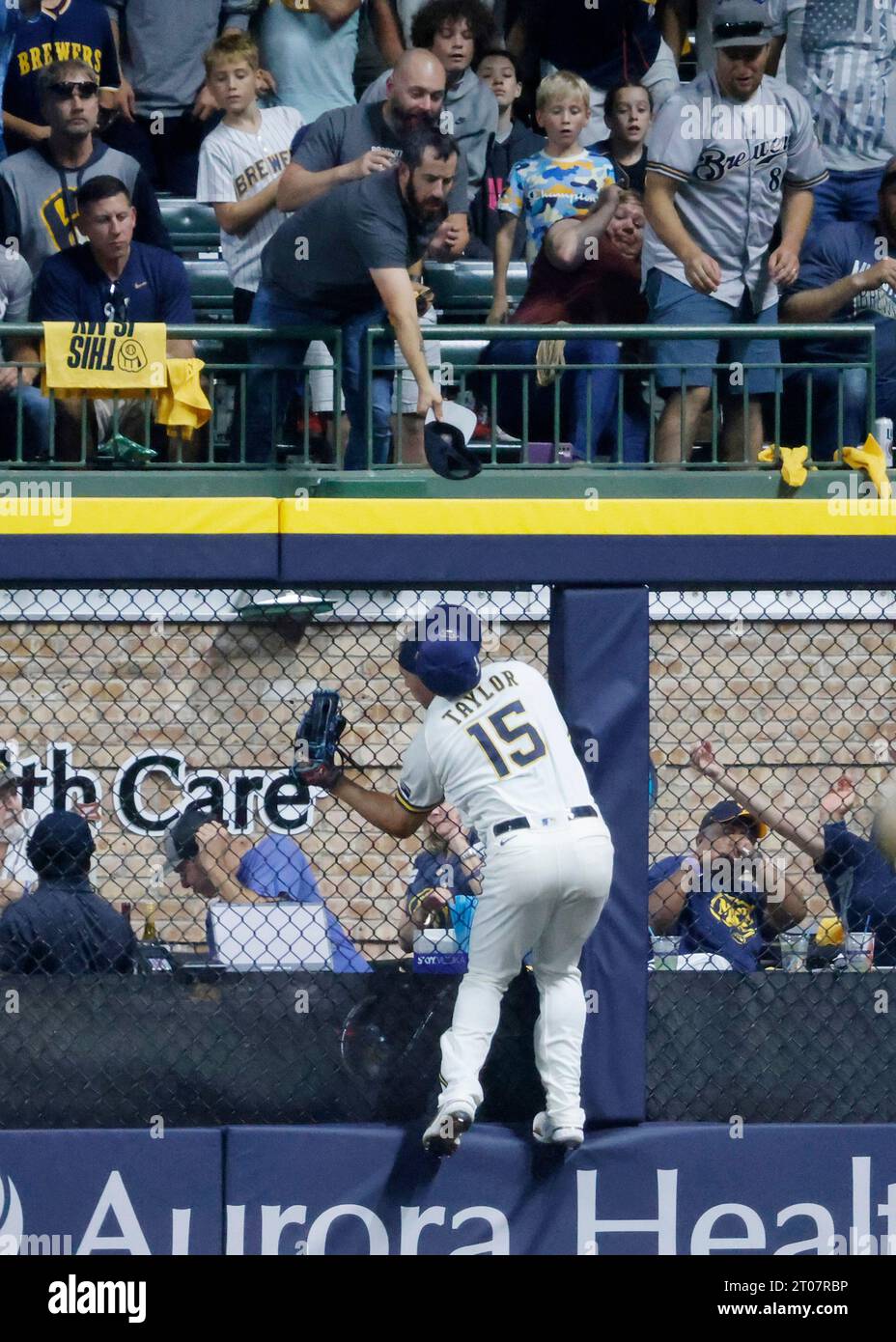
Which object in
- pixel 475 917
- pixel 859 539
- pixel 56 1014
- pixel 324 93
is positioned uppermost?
pixel 324 93

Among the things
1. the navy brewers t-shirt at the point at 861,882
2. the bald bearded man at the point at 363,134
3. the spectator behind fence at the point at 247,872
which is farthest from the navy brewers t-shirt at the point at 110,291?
the navy brewers t-shirt at the point at 861,882

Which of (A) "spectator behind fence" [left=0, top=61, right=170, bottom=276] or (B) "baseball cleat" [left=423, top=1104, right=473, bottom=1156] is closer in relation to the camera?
(B) "baseball cleat" [left=423, top=1104, right=473, bottom=1156]

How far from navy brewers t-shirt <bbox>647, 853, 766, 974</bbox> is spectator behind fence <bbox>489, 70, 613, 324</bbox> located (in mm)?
3530

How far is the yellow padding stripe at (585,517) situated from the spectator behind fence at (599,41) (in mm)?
4739

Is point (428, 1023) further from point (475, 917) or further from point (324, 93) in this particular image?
point (324, 93)

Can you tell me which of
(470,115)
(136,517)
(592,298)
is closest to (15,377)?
(136,517)

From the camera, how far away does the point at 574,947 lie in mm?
4605

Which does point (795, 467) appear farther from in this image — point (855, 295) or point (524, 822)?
point (855, 295)

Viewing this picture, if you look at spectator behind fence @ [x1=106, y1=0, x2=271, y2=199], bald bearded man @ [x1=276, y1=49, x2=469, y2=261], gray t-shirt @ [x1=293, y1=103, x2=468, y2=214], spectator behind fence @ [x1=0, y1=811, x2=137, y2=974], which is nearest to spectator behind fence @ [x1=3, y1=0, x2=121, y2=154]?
spectator behind fence @ [x1=106, y1=0, x2=271, y2=199]

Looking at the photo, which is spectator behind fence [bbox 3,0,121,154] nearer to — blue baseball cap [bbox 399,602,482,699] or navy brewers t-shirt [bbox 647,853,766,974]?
blue baseball cap [bbox 399,602,482,699]

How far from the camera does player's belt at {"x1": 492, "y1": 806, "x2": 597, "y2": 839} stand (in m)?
4.57

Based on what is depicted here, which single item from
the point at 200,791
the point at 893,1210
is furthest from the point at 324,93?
the point at 893,1210

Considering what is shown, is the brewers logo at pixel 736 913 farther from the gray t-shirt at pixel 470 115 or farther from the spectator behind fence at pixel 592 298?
the gray t-shirt at pixel 470 115
